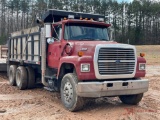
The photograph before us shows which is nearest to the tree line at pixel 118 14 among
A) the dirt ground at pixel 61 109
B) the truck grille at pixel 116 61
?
the dirt ground at pixel 61 109

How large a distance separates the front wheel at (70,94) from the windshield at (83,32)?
1.36 meters

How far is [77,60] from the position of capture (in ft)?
22.3

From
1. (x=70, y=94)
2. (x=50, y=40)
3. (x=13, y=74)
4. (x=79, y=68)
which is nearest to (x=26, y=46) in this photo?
(x=13, y=74)

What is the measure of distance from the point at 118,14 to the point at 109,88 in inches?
2382

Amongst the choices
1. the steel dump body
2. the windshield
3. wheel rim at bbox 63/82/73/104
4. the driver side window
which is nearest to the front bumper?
wheel rim at bbox 63/82/73/104

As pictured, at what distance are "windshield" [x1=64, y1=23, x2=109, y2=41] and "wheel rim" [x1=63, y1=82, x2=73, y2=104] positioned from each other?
4.96 feet

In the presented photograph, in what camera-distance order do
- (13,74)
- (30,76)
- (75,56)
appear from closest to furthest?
1. (75,56)
2. (30,76)
3. (13,74)

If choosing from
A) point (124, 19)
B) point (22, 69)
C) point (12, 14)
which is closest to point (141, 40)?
point (124, 19)

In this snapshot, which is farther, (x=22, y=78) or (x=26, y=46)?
(x=22, y=78)

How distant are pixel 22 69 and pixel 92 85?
5160 mm

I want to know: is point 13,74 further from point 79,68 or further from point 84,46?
point 79,68

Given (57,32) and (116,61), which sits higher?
(57,32)

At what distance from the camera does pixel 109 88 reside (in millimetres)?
6859

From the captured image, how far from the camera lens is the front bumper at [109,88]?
668 centimetres
